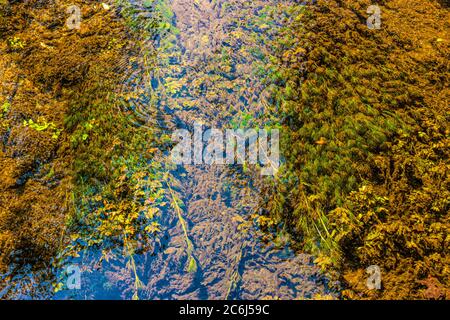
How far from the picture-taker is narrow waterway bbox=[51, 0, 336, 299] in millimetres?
3148

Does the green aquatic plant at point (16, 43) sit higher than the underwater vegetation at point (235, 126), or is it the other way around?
the green aquatic plant at point (16, 43)

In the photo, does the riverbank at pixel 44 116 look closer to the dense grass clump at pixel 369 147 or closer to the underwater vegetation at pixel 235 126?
the underwater vegetation at pixel 235 126

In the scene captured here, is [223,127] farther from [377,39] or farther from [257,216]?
[377,39]

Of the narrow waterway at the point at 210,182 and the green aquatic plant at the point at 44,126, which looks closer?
the narrow waterway at the point at 210,182

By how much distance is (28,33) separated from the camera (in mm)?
4504

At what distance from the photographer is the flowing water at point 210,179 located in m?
3.15

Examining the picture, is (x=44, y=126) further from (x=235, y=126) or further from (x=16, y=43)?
(x=235, y=126)

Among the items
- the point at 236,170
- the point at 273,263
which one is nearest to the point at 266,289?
the point at 273,263

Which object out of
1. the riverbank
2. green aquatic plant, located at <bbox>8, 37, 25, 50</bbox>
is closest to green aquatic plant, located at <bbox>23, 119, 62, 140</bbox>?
the riverbank

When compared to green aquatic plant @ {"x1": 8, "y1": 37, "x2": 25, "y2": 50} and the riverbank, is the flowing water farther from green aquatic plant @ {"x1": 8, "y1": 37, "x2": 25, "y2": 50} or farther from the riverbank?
green aquatic plant @ {"x1": 8, "y1": 37, "x2": 25, "y2": 50}

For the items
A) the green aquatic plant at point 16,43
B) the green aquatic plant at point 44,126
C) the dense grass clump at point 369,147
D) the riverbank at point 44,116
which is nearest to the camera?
the dense grass clump at point 369,147

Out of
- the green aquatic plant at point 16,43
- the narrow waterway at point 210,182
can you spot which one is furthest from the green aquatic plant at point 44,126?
the green aquatic plant at point 16,43
